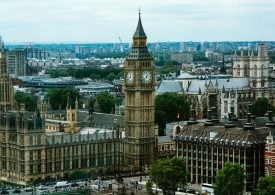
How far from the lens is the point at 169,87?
605 ft

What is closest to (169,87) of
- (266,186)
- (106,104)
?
(106,104)

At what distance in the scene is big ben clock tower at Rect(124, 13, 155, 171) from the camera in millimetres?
122250

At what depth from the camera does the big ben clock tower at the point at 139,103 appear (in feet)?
401

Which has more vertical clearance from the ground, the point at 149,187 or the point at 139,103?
the point at 139,103

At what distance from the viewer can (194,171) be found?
11194 cm

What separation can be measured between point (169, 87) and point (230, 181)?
90.5 metres

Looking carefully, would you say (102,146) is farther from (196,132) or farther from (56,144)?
(196,132)

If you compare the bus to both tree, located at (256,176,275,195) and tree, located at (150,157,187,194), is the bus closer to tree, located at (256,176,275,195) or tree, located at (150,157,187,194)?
tree, located at (150,157,187,194)

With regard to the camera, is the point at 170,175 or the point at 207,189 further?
the point at 207,189

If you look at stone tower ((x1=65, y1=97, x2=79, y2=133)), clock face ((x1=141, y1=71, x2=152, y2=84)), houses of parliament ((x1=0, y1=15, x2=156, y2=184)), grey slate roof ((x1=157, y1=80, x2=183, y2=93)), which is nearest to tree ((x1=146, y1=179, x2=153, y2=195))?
houses of parliament ((x1=0, y1=15, x2=156, y2=184))

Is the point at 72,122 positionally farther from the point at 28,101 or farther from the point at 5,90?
the point at 28,101

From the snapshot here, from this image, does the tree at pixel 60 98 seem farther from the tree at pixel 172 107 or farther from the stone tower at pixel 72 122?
the stone tower at pixel 72 122

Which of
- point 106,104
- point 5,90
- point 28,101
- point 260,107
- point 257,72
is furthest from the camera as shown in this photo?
point 257,72

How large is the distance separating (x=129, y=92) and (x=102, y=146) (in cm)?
940
